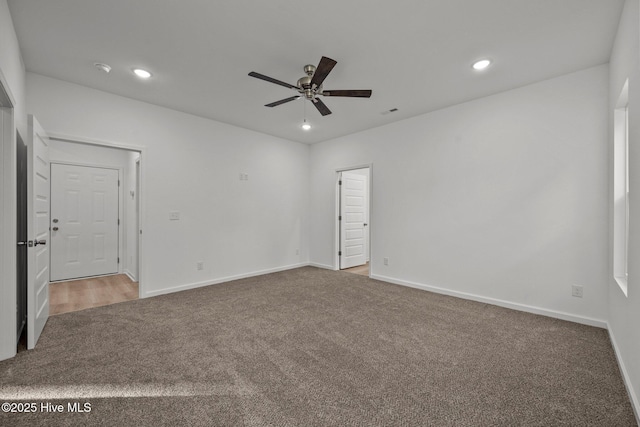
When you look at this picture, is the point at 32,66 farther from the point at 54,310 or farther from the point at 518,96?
the point at 518,96

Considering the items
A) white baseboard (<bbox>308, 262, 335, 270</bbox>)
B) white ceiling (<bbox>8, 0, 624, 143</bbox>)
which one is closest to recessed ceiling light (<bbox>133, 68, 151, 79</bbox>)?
white ceiling (<bbox>8, 0, 624, 143</bbox>)

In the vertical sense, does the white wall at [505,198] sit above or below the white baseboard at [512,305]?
above

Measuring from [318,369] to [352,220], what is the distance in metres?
4.11

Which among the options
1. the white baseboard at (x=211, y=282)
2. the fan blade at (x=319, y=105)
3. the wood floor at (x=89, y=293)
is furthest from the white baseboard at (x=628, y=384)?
the wood floor at (x=89, y=293)

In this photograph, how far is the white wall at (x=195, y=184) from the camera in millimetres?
3411

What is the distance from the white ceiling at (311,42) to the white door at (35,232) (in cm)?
89

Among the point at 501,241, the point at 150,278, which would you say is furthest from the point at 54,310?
the point at 501,241

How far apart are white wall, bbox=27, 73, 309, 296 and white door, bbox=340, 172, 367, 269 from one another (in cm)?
98

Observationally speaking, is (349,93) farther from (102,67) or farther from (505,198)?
(102,67)

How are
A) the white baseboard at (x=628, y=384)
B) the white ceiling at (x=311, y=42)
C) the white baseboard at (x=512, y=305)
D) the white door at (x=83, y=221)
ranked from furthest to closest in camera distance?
the white door at (x=83, y=221) < the white baseboard at (x=512, y=305) < the white ceiling at (x=311, y=42) < the white baseboard at (x=628, y=384)

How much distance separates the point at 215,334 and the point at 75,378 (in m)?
1.02

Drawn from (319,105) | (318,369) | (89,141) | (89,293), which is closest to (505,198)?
(319,105)

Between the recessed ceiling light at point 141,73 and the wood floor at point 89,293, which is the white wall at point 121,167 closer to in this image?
the wood floor at point 89,293

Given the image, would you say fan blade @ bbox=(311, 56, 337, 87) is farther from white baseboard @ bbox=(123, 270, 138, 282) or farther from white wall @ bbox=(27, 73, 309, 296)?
white baseboard @ bbox=(123, 270, 138, 282)
